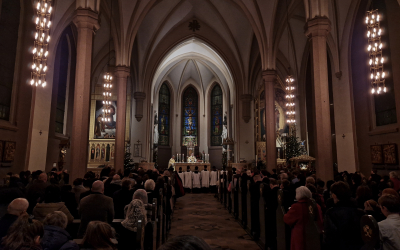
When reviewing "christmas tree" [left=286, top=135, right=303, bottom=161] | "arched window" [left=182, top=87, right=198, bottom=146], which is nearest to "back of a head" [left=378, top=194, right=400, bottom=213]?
"christmas tree" [left=286, top=135, right=303, bottom=161]

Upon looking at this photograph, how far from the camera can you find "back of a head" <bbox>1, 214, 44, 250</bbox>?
2.07m

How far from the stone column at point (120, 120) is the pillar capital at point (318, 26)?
8790mm

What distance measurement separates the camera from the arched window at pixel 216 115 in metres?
29.0

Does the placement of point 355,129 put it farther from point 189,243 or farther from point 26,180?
point 189,243

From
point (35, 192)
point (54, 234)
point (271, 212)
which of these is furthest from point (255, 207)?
point (54, 234)

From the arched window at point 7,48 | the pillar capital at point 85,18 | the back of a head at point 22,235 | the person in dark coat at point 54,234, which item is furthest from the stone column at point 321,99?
the arched window at point 7,48

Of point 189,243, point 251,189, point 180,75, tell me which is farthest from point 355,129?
point 180,75

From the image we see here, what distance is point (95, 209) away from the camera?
146 inches

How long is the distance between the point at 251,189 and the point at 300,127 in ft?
44.6

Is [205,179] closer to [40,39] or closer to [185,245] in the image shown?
[40,39]

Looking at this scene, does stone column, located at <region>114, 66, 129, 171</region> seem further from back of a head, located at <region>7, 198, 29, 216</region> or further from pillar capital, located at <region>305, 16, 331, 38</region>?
back of a head, located at <region>7, 198, 29, 216</region>

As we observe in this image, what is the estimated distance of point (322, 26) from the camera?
9.21 metres

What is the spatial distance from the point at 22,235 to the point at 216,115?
27539 millimetres

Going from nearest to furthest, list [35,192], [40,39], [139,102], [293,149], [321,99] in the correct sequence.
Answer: [35,192], [40,39], [321,99], [293,149], [139,102]
